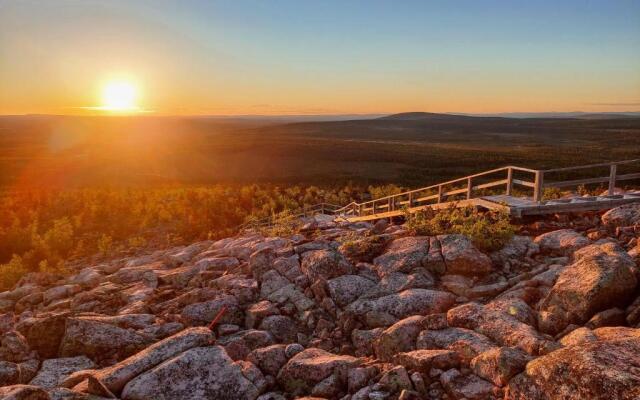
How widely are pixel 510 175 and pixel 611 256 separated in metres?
5.89

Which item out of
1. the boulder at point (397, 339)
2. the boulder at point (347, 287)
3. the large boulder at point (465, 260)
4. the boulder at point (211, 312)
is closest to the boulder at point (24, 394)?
the boulder at point (211, 312)

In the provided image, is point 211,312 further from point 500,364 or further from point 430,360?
point 500,364

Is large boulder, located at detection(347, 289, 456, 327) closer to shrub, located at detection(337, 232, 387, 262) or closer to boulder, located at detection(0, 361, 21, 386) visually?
shrub, located at detection(337, 232, 387, 262)

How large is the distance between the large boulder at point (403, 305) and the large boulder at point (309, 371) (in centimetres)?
140

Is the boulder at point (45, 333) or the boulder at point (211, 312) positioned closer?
the boulder at point (45, 333)

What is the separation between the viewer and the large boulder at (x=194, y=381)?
5.54 meters

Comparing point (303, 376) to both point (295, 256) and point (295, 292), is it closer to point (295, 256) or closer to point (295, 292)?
point (295, 292)

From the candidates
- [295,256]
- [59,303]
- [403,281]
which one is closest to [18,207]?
[59,303]

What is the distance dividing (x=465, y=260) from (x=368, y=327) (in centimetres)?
243

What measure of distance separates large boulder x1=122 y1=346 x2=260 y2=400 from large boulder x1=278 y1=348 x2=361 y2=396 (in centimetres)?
47

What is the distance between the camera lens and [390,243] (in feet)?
32.8

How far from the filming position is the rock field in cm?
504

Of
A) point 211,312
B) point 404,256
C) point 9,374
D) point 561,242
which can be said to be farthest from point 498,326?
point 9,374

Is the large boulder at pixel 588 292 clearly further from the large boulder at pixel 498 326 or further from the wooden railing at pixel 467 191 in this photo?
the wooden railing at pixel 467 191
